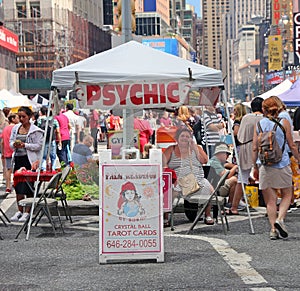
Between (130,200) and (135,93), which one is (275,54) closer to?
(135,93)

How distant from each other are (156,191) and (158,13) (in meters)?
180

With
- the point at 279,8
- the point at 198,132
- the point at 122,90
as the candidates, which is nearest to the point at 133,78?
the point at 122,90

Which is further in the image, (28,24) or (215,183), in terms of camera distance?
(28,24)

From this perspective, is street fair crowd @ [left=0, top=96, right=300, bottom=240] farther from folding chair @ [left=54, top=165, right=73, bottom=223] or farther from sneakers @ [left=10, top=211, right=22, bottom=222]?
folding chair @ [left=54, top=165, right=73, bottom=223]

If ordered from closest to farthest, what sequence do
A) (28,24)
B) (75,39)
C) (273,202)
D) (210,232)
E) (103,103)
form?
1. (273,202)
2. (210,232)
3. (103,103)
4. (28,24)
5. (75,39)

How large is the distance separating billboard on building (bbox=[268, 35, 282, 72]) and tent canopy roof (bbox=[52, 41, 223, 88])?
67091 mm

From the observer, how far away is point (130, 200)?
30.2 ft

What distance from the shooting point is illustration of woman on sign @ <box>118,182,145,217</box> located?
916cm

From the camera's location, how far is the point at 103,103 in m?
12.1

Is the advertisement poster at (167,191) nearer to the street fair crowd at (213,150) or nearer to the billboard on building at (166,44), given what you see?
the street fair crowd at (213,150)

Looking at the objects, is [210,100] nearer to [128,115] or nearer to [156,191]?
[128,115]

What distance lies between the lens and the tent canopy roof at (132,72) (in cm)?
1159

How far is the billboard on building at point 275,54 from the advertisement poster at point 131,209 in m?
69.9

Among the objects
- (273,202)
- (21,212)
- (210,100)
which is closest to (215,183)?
(210,100)
